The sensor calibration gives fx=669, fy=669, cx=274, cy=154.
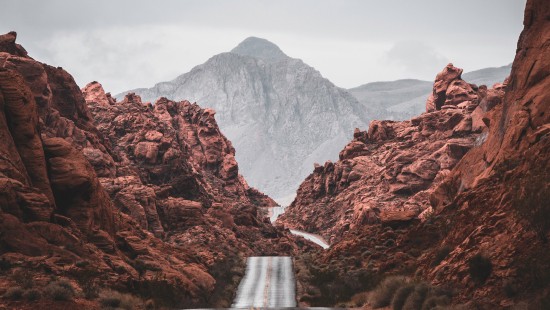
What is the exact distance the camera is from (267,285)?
197 ft

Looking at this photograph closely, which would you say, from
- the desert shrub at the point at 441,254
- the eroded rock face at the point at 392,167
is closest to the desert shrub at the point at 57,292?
the desert shrub at the point at 441,254

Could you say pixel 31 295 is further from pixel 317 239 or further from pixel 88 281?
pixel 317 239

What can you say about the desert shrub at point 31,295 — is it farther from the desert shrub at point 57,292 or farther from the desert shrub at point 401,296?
the desert shrub at point 401,296

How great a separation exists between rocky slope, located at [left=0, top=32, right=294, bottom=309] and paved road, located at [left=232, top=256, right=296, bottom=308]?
6.36ft

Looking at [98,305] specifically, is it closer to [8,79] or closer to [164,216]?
[8,79]

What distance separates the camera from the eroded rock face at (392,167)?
320 ft

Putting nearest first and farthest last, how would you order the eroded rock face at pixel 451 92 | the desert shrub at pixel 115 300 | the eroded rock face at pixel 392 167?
the desert shrub at pixel 115 300 → the eroded rock face at pixel 392 167 → the eroded rock face at pixel 451 92

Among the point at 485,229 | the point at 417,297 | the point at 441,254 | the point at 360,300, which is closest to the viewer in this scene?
the point at 417,297

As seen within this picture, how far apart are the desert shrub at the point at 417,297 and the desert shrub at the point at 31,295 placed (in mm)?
14387

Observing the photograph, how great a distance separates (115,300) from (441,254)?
608 inches

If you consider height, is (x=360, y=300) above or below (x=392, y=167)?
below

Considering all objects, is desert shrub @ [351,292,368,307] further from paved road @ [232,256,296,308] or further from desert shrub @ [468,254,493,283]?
desert shrub @ [468,254,493,283]

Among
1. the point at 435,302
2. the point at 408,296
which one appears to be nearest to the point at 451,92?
the point at 408,296

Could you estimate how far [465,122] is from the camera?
10531 cm
